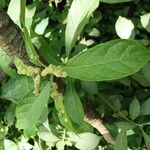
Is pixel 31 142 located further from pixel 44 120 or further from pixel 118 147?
pixel 118 147

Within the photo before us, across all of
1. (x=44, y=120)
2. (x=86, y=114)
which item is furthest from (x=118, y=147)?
(x=44, y=120)

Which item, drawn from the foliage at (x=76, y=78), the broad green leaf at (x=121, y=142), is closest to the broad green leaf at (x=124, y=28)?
the foliage at (x=76, y=78)

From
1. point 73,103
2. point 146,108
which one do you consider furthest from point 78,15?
point 146,108

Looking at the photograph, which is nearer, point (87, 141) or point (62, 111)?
point (62, 111)

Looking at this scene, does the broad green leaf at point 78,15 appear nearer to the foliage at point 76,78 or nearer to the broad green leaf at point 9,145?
the foliage at point 76,78

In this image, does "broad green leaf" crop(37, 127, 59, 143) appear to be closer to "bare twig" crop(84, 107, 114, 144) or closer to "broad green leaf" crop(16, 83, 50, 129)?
"bare twig" crop(84, 107, 114, 144)

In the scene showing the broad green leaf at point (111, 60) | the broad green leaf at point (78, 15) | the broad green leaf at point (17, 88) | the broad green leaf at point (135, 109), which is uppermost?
the broad green leaf at point (78, 15)

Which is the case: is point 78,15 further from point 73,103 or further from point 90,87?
point 90,87
